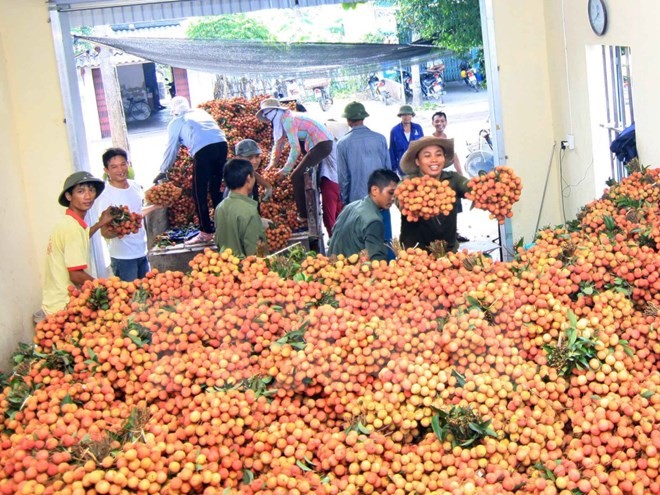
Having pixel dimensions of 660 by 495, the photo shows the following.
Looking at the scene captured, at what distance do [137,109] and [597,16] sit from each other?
702 inches

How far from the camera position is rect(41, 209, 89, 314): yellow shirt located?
480 centimetres

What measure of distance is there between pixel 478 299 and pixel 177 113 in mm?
5361

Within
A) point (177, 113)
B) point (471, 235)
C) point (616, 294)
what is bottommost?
point (471, 235)

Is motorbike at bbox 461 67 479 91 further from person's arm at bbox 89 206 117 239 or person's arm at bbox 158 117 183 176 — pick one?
person's arm at bbox 89 206 117 239

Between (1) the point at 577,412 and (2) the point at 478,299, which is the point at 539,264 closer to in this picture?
(2) the point at 478,299

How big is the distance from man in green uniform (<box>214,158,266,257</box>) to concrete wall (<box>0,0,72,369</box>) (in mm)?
1465

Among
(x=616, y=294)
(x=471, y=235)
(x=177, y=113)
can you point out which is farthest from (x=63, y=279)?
(x=471, y=235)


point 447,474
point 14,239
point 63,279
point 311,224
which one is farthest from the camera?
point 311,224

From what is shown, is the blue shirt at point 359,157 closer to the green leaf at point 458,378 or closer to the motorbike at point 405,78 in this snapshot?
the green leaf at point 458,378

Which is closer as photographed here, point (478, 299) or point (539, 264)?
point (478, 299)

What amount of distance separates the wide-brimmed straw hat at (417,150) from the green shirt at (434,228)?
20cm

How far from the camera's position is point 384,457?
115 inches

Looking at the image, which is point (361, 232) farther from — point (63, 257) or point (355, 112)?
point (355, 112)

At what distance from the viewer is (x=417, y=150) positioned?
534 centimetres
